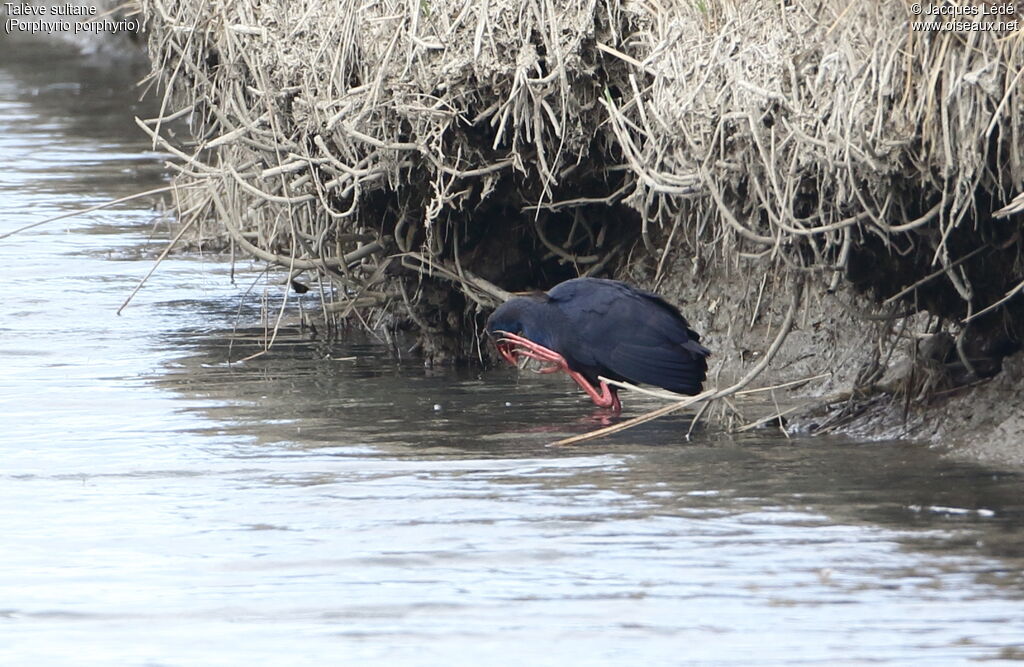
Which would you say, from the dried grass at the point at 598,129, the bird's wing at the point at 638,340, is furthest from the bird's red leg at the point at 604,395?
the dried grass at the point at 598,129

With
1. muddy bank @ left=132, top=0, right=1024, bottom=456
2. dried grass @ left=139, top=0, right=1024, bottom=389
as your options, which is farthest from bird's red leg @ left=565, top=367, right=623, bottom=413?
dried grass @ left=139, top=0, right=1024, bottom=389

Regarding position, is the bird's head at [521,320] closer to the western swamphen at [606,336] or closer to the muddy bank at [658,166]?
the western swamphen at [606,336]

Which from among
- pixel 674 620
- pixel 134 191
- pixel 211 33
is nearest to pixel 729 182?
pixel 674 620

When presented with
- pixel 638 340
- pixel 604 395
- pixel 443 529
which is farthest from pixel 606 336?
pixel 443 529

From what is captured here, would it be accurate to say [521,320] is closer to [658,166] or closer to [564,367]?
[564,367]

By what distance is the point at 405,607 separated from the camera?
508 centimetres

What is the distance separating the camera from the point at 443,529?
5883 mm

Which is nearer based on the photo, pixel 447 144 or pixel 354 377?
pixel 447 144

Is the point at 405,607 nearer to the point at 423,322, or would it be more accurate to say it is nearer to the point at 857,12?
the point at 857,12

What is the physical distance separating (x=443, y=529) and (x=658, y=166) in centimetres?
213

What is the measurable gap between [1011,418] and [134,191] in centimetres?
984

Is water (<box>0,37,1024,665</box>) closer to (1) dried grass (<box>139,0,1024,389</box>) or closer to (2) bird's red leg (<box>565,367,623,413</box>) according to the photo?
(2) bird's red leg (<box>565,367,623,413</box>)

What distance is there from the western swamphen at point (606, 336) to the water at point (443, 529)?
0.24 meters

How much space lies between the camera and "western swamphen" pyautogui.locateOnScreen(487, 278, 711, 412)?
24.6ft
